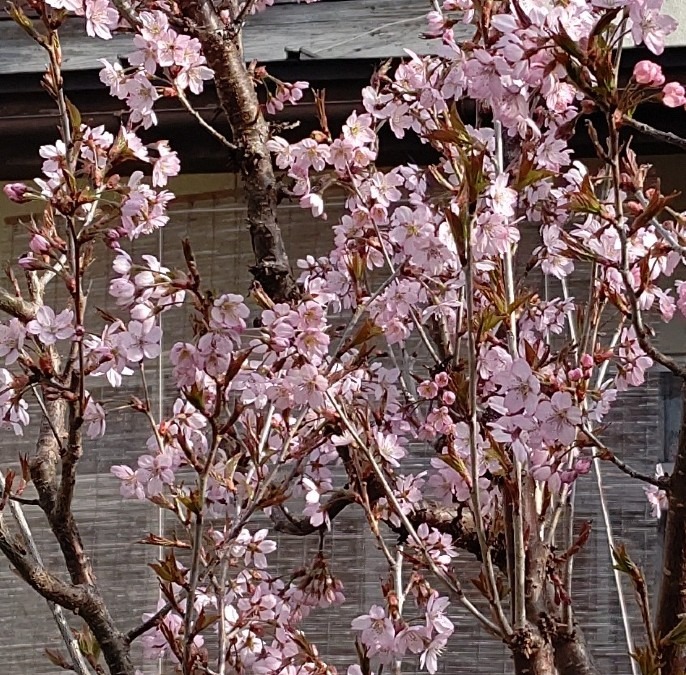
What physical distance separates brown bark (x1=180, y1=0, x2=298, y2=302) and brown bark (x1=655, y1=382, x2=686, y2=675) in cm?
112

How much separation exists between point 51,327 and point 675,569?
1.14 meters

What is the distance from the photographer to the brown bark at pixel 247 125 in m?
2.47

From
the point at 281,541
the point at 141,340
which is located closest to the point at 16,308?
the point at 141,340

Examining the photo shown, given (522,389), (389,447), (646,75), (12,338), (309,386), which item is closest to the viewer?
(646,75)

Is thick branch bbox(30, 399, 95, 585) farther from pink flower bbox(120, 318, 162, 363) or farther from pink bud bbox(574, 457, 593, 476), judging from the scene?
pink bud bbox(574, 457, 593, 476)

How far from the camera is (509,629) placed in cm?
182

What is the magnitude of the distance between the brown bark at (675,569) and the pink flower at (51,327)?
3.42ft

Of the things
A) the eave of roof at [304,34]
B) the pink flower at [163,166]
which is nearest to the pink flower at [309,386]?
the pink flower at [163,166]

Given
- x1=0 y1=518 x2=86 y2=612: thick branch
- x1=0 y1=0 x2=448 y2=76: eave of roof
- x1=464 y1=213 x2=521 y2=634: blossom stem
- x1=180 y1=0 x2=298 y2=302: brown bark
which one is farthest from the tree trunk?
x1=0 y1=0 x2=448 y2=76: eave of roof

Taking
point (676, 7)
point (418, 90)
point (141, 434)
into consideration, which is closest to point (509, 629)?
point (418, 90)

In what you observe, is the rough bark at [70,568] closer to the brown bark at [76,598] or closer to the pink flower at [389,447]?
the brown bark at [76,598]

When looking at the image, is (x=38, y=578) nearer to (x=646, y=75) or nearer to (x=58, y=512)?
Answer: (x=58, y=512)

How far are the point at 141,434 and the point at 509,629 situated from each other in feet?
5.99

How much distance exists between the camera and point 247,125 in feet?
8.21
